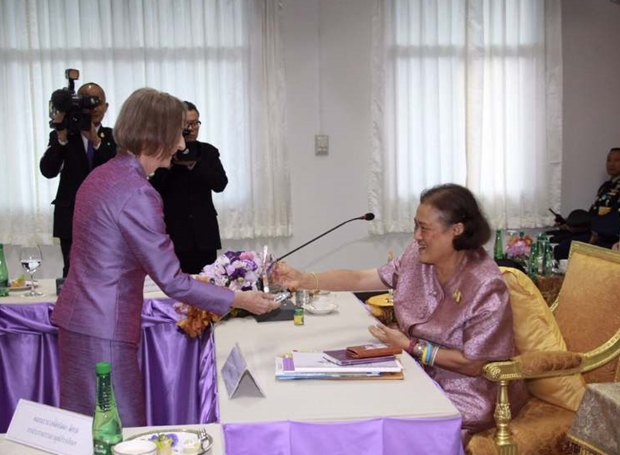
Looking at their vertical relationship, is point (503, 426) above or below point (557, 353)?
below

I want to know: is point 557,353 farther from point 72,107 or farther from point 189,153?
point 72,107

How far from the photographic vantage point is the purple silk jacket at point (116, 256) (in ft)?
5.64

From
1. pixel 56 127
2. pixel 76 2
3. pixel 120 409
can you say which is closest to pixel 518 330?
pixel 120 409

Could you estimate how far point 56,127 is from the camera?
131 inches

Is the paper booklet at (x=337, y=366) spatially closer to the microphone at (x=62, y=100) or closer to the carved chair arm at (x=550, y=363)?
the carved chair arm at (x=550, y=363)

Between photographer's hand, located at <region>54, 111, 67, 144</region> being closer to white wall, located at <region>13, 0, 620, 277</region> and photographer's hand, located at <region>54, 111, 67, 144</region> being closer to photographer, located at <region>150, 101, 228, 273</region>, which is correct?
photographer, located at <region>150, 101, 228, 273</region>

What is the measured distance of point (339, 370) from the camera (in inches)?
67.6

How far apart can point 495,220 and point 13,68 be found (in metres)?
3.84

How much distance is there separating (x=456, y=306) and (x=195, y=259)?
73.8 inches

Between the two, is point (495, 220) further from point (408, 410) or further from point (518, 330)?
point (408, 410)

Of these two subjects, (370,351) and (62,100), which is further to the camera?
(62,100)

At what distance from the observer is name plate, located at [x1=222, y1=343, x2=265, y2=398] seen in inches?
62.4

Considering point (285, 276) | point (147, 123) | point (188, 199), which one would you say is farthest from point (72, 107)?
point (147, 123)

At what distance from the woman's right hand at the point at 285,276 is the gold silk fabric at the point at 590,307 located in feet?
3.10
